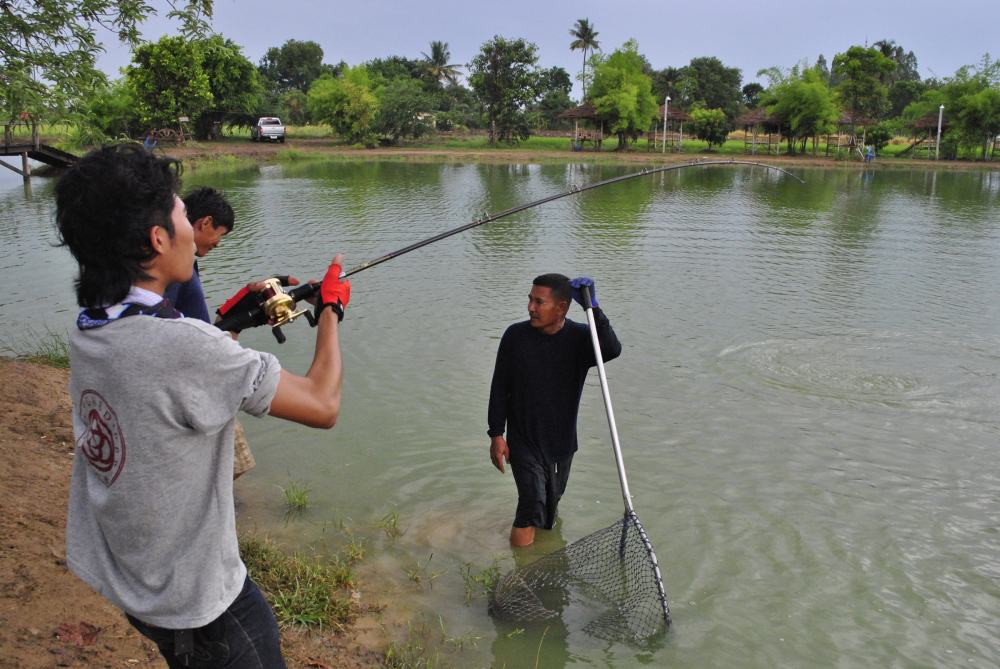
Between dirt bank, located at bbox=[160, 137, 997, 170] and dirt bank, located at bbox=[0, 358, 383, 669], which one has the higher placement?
dirt bank, located at bbox=[160, 137, 997, 170]

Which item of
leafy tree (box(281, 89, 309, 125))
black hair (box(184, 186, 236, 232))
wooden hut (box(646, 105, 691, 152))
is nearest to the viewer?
black hair (box(184, 186, 236, 232))

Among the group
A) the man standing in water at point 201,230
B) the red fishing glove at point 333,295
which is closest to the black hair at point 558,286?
the man standing in water at point 201,230

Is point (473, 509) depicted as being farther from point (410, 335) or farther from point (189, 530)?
point (410, 335)

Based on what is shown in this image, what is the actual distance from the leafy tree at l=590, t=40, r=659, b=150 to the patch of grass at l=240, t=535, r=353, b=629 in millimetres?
A: 52302

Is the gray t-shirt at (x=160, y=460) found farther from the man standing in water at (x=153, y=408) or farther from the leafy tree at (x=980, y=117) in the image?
the leafy tree at (x=980, y=117)

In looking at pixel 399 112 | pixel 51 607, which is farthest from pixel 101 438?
pixel 399 112

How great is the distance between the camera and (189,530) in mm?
1904

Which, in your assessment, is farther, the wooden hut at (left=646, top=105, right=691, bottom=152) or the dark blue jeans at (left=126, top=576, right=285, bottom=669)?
the wooden hut at (left=646, top=105, right=691, bottom=152)

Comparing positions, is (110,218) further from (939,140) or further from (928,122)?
(928,122)

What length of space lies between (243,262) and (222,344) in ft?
41.0

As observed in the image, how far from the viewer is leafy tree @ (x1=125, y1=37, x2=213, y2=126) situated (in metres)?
43.2

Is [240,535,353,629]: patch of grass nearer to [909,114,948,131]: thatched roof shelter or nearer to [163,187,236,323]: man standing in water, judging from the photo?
[163,187,236,323]: man standing in water

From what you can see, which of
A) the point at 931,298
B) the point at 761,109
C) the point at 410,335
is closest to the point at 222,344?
the point at 410,335

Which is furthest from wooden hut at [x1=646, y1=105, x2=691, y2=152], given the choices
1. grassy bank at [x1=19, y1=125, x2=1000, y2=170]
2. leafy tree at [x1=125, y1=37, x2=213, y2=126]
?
leafy tree at [x1=125, y1=37, x2=213, y2=126]
